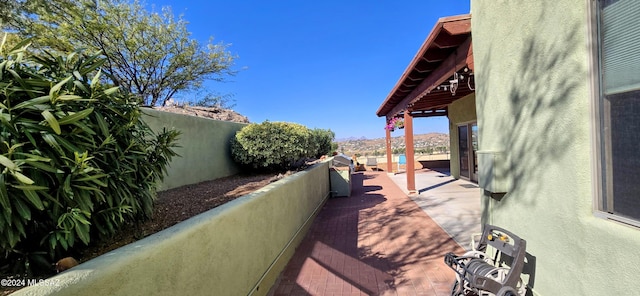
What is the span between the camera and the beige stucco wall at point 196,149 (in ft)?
15.1

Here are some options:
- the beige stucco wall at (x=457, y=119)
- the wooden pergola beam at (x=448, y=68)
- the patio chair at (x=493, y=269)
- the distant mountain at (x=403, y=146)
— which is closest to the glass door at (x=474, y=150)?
the beige stucco wall at (x=457, y=119)

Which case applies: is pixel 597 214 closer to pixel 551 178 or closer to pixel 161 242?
pixel 551 178

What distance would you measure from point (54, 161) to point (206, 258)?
117cm

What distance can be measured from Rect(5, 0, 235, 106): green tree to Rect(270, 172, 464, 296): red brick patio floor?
6.88 meters

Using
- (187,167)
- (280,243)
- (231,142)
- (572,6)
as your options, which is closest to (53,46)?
(231,142)

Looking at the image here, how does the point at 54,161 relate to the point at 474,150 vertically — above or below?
above

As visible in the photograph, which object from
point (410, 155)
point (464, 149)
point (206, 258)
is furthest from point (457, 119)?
point (206, 258)

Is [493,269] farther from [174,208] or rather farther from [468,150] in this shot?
[468,150]

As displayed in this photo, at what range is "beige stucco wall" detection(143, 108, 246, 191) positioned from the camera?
462 centimetres

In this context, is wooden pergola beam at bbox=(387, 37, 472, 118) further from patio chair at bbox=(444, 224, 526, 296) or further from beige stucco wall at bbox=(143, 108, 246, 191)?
beige stucco wall at bbox=(143, 108, 246, 191)

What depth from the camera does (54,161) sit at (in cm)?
170

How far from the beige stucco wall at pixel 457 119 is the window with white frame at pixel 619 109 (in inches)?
347

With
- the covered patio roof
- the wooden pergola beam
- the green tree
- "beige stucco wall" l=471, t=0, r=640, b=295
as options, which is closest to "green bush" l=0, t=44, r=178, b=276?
"beige stucco wall" l=471, t=0, r=640, b=295

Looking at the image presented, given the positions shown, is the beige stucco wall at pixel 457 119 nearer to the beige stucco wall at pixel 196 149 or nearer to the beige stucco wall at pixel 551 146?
the beige stucco wall at pixel 551 146
